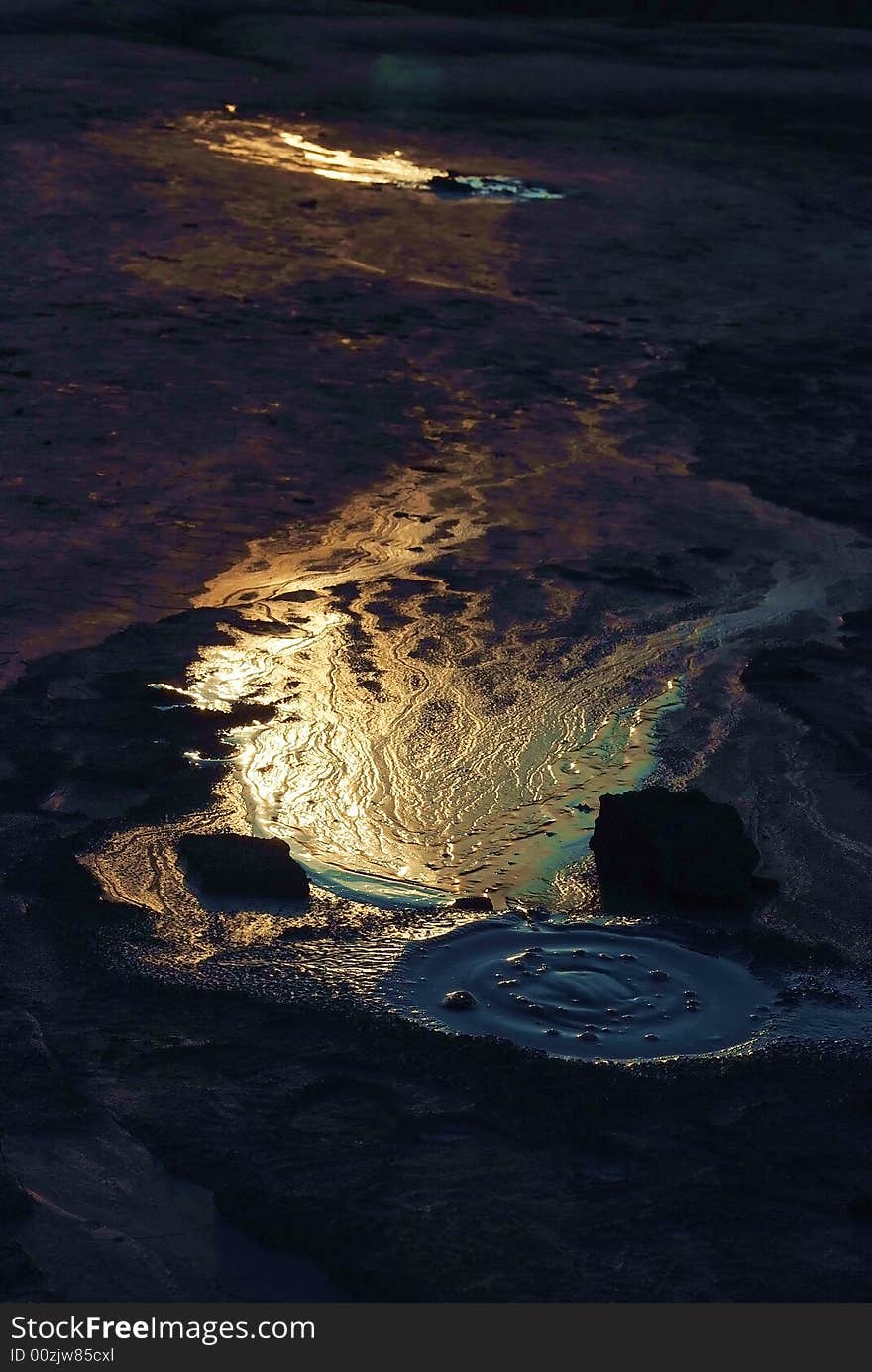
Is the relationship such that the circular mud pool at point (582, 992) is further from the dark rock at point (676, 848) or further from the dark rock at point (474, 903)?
the dark rock at point (676, 848)

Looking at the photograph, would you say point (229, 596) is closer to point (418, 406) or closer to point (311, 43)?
point (418, 406)

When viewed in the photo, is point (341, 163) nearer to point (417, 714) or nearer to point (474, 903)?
point (417, 714)

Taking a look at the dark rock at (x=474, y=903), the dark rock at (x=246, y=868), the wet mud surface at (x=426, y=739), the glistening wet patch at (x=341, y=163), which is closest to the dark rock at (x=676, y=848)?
the wet mud surface at (x=426, y=739)

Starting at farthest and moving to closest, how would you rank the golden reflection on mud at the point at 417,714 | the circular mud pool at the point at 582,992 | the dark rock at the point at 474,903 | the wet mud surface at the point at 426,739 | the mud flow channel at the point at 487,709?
the golden reflection on mud at the point at 417,714, the dark rock at the point at 474,903, the mud flow channel at the point at 487,709, the circular mud pool at the point at 582,992, the wet mud surface at the point at 426,739

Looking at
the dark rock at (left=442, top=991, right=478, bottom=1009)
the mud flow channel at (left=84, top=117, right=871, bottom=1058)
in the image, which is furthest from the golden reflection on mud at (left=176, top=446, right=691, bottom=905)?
the dark rock at (left=442, top=991, right=478, bottom=1009)

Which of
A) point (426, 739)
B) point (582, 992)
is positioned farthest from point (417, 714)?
point (582, 992)

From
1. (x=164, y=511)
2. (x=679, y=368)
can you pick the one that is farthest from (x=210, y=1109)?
(x=679, y=368)
